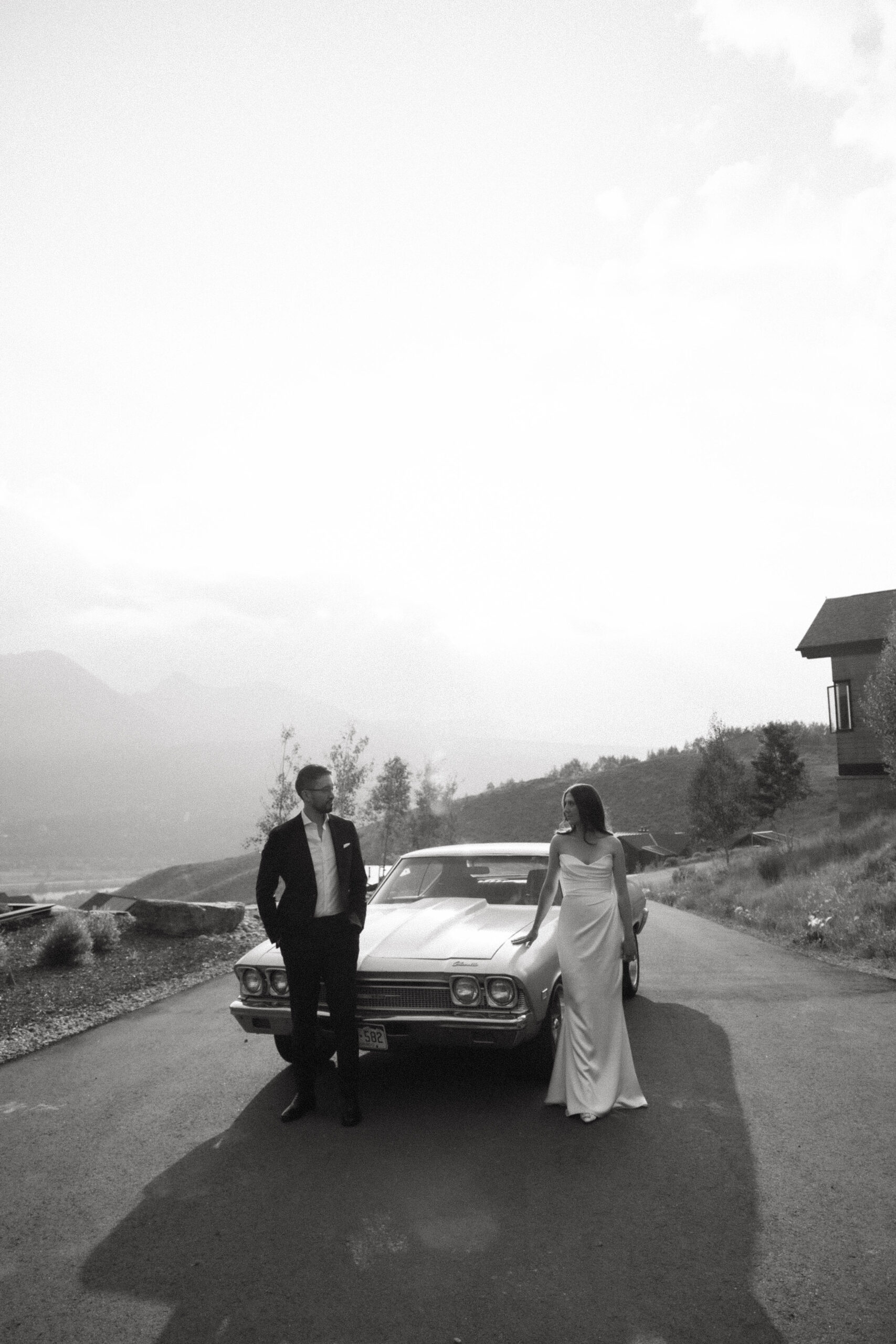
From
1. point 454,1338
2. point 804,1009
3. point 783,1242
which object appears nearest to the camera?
point 454,1338

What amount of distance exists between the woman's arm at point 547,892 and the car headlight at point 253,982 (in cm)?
161

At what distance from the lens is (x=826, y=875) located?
20.1m

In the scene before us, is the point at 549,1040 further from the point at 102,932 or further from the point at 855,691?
the point at 855,691

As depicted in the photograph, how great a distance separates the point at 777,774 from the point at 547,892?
5297cm

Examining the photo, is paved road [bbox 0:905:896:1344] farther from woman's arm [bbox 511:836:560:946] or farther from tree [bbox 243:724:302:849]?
tree [bbox 243:724:302:849]

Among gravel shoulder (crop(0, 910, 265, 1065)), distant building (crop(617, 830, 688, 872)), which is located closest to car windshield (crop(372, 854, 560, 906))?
gravel shoulder (crop(0, 910, 265, 1065))

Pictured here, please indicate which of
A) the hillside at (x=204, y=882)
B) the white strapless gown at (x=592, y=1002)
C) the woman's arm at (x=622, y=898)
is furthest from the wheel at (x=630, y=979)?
the hillside at (x=204, y=882)

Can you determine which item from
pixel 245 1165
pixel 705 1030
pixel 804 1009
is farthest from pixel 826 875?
pixel 245 1165

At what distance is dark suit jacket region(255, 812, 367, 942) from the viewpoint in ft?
18.3

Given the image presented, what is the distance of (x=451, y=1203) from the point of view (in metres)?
4.18

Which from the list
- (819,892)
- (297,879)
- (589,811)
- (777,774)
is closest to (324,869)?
(297,879)

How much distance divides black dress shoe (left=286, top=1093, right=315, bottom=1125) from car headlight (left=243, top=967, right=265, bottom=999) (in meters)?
0.73

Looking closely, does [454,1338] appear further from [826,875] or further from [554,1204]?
[826,875]

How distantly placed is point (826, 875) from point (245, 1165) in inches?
705
